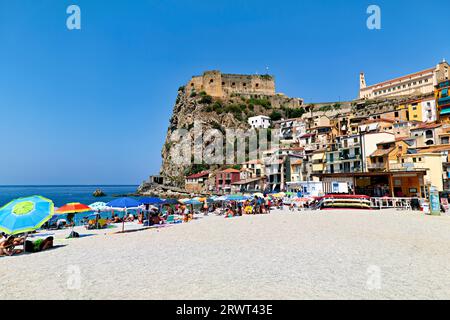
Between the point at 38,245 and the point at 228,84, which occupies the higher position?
the point at 228,84

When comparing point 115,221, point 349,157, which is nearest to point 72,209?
point 115,221

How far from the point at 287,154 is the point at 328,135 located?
338 inches

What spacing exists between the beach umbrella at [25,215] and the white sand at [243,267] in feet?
3.95

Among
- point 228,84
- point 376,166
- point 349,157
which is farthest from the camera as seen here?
point 228,84

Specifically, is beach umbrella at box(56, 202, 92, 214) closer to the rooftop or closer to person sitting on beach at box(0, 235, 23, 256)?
person sitting on beach at box(0, 235, 23, 256)

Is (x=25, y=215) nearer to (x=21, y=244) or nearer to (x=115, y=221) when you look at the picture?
(x=21, y=244)

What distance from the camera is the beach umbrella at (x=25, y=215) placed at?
38.0 ft

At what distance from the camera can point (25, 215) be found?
39.4ft

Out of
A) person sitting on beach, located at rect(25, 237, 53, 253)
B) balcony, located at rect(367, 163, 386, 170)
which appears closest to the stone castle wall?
balcony, located at rect(367, 163, 386, 170)

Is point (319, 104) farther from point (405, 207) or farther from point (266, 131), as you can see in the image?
point (405, 207)

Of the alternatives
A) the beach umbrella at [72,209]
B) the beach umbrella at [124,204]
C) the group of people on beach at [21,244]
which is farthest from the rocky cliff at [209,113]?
the group of people on beach at [21,244]

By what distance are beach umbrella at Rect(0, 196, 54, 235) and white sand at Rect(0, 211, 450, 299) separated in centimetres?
120

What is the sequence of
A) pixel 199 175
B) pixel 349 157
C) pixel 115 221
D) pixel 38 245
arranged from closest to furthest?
pixel 38 245
pixel 115 221
pixel 349 157
pixel 199 175

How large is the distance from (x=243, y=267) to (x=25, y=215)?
29.2 feet
